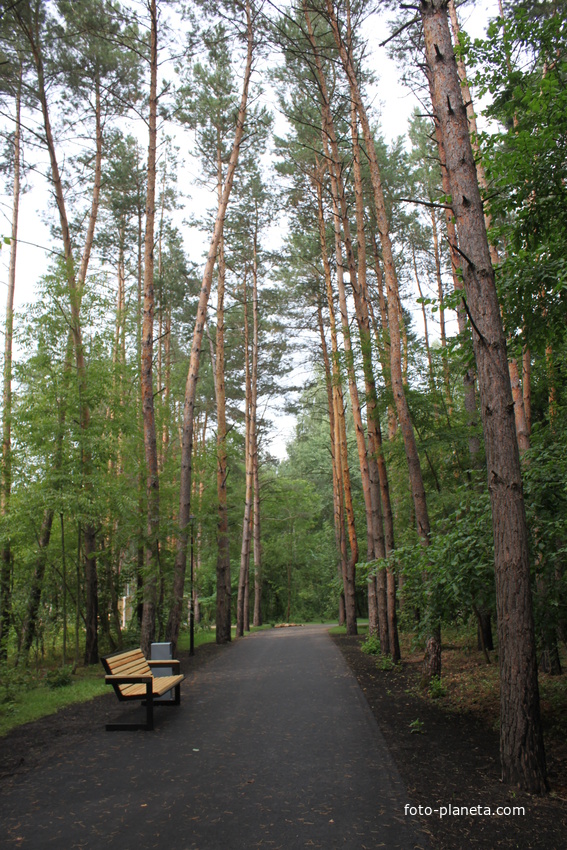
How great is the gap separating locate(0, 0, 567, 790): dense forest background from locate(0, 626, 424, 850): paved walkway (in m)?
1.36

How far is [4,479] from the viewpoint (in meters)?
12.4

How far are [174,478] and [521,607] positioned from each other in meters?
15.2

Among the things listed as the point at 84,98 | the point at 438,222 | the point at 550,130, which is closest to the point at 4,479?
the point at 84,98

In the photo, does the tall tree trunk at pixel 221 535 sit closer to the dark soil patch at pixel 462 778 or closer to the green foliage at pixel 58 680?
the green foliage at pixel 58 680

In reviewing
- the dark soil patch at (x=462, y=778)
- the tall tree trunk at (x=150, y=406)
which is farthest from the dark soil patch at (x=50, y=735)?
the dark soil patch at (x=462, y=778)

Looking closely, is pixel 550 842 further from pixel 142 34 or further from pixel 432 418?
pixel 142 34

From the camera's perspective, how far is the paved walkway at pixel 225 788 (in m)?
3.66

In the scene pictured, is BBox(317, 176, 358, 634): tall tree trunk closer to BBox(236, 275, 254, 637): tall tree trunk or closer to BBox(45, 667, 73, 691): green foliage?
BBox(236, 275, 254, 637): tall tree trunk

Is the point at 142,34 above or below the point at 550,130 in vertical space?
above

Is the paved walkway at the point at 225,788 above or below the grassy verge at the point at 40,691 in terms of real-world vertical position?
above

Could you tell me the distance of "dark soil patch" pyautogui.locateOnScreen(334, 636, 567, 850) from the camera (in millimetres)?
3555

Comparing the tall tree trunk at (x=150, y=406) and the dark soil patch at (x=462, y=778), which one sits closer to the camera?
the dark soil patch at (x=462, y=778)

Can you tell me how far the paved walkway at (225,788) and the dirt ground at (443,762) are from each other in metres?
0.22

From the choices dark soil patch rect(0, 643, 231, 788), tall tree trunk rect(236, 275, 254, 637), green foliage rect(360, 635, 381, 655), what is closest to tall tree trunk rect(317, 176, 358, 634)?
tall tree trunk rect(236, 275, 254, 637)
